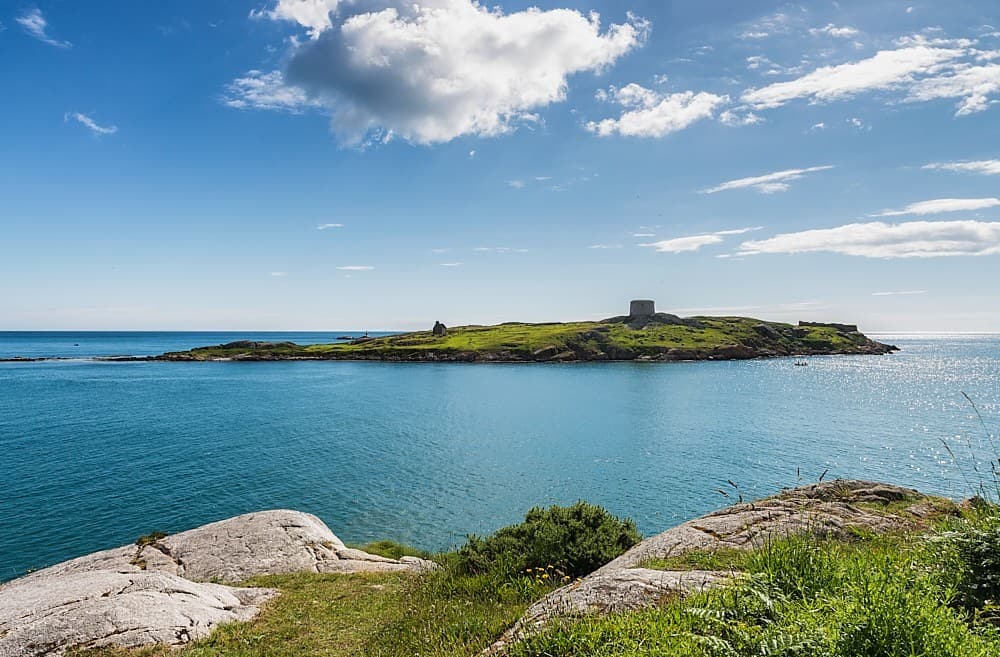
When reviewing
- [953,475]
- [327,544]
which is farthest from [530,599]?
A: [953,475]

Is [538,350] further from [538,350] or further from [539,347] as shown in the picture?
[539,347]

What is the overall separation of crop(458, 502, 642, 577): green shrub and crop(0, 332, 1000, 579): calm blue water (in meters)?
17.8

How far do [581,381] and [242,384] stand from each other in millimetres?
75857

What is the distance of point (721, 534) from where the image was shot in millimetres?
12305

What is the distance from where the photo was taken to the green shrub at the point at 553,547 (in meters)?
13.0

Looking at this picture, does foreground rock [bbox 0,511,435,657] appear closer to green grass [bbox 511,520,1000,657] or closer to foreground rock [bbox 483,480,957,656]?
foreground rock [bbox 483,480,957,656]

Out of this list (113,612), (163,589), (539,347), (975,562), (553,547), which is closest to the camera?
(975,562)

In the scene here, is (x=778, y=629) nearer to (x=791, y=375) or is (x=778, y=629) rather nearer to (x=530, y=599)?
(x=530, y=599)

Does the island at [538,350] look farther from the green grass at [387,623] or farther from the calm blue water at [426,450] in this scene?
the green grass at [387,623]

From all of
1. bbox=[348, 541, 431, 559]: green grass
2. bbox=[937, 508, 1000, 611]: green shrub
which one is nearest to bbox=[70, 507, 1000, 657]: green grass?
bbox=[937, 508, 1000, 611]: green shrub

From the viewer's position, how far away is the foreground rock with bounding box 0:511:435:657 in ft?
35.5

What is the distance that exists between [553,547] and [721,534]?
4.23 m

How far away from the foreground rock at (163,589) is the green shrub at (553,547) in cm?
618

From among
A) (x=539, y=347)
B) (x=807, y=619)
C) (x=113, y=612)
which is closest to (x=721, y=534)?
(x=807, y=619)
